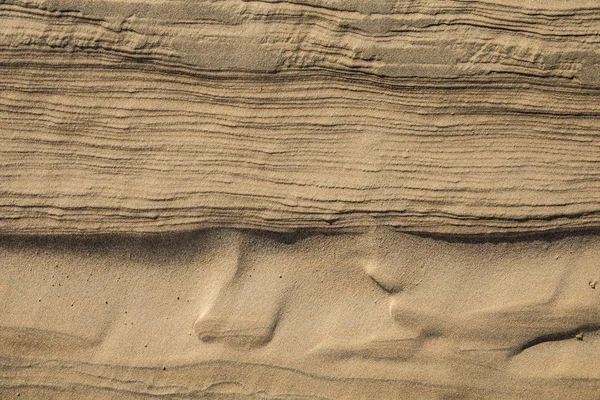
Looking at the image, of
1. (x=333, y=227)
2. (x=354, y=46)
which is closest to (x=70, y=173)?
(x=333, y=227)

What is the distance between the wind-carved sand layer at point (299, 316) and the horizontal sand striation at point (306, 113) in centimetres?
8

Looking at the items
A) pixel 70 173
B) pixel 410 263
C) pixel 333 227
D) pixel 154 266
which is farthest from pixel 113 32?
pixel 410 263

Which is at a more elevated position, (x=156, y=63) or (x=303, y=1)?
(x=303, y=1)

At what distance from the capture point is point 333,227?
152cm

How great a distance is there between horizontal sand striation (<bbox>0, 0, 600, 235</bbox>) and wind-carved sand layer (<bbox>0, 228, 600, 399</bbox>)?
0.08 m

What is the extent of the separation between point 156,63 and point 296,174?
445mm

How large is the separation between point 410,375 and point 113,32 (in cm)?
113

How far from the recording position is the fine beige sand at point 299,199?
1.49 meters

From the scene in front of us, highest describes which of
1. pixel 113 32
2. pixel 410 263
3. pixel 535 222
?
pixel 113 32

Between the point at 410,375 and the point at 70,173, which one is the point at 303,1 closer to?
the point at 70,173

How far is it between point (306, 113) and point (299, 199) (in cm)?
21

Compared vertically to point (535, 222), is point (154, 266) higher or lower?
lower

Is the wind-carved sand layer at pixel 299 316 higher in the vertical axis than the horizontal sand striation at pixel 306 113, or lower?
lower

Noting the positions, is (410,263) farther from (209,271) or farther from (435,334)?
(209,271)
